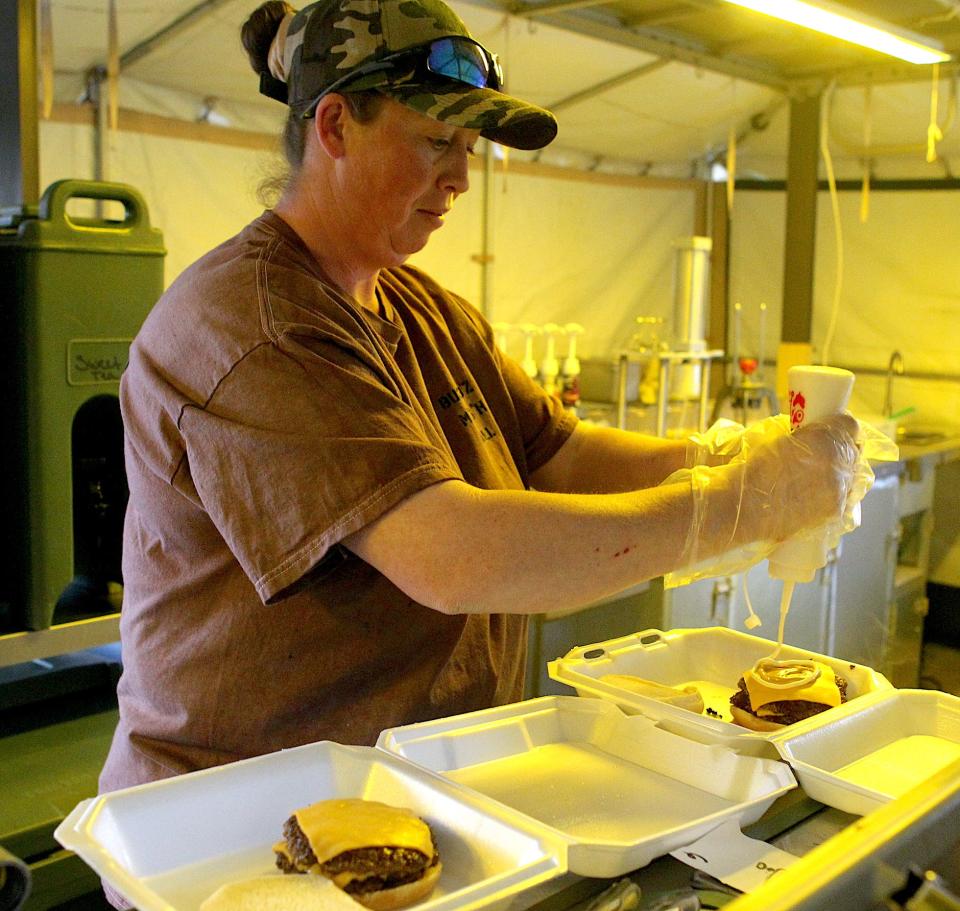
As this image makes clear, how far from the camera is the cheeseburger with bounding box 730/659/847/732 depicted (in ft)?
4.74

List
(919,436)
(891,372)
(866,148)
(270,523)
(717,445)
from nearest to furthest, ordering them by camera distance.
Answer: (270,523) < (717,445) < (866,148) < (919,436) < (891,372)

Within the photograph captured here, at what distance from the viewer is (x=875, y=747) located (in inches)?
56.2

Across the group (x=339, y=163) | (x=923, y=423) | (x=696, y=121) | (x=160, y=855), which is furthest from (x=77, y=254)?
(x=923, y=423)

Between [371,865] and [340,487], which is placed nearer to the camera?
[371,865]

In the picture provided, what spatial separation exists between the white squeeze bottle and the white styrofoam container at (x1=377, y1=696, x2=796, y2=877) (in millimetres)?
276

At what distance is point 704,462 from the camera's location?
5.35 feet

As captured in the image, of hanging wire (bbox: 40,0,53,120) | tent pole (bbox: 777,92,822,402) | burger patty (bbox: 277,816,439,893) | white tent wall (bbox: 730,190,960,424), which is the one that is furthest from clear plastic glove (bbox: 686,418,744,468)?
white tent wall (bbox: 730,190,960,424)

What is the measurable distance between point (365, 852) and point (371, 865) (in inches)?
0.6

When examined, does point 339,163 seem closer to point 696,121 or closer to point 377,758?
point 377,758

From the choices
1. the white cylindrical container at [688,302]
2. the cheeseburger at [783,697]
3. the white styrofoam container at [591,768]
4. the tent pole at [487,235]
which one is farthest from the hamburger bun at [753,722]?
the tent pole at [487,235]

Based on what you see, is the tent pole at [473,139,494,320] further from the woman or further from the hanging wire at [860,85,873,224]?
the woman

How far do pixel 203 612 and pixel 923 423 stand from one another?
4663mm

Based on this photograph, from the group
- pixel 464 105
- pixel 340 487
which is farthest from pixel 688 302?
pixel 340 487

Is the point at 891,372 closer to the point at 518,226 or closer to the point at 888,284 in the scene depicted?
the point at 888,284
